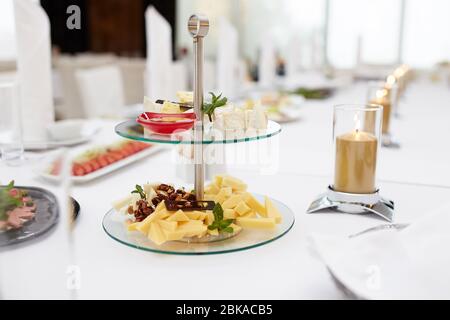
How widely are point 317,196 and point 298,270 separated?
308 mm

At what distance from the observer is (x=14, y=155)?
1125 millimetres

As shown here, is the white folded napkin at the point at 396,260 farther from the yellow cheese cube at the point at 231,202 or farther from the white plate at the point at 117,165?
the white plate at the point at 117,165

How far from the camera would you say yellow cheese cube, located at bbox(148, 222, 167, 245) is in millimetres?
701

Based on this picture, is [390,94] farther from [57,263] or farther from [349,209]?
[57,263]

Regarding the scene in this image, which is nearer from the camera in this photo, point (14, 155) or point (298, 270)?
point (298, 270)

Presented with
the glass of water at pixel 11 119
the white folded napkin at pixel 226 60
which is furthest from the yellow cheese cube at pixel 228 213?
the white folded napkin at pixel 226 60

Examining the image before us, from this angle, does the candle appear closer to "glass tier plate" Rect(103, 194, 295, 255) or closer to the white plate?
the white plate

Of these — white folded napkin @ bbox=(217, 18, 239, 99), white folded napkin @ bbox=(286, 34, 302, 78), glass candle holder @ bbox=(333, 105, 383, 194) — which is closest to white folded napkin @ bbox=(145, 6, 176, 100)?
white folded napkin @ bbox=(217, 18, 239, 99)

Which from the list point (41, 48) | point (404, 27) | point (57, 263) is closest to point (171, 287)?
point (57, 263)

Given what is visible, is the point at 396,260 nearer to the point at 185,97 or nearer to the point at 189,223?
the point at 189,223

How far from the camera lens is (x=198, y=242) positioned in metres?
0.73

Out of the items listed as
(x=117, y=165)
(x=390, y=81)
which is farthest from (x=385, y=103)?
(x=117, y=165)

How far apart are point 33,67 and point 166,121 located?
0.76m

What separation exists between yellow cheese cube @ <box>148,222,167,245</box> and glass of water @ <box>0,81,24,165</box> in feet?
1.76
